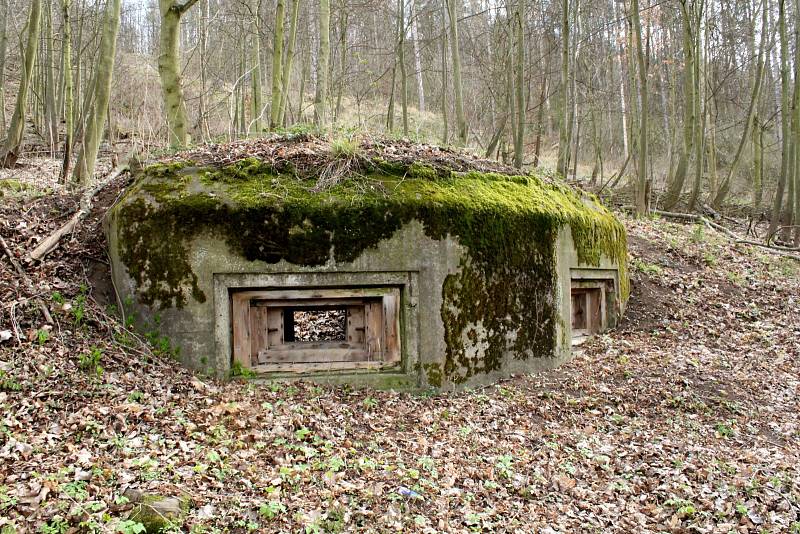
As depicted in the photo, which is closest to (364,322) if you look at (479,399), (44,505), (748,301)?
(479,399)

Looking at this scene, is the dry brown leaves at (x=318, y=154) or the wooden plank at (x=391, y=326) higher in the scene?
the dry brown leaves at (x=318, y=154)

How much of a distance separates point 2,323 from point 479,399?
4177mm

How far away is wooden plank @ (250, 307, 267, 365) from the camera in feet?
18.0

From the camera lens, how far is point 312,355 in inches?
220

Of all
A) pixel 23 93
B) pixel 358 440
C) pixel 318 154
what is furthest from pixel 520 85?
pixel 358 440

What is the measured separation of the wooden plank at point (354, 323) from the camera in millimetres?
5742

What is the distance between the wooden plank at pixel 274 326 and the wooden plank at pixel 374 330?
33.9 inches

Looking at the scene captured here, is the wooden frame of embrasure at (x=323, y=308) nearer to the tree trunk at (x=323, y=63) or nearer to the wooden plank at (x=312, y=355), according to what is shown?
the wooden plank at (x=312, y=355)

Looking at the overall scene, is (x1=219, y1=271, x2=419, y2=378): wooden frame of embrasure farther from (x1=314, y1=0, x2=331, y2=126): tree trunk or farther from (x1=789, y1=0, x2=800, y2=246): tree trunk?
(x1=789, y1=0, x2=800, y2=246): tree trunk

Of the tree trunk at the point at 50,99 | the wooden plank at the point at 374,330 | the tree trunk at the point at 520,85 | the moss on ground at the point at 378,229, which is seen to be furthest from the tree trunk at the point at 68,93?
the tree trunk at the point at 520,85

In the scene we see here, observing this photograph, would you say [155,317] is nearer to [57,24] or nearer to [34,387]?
[34,387]

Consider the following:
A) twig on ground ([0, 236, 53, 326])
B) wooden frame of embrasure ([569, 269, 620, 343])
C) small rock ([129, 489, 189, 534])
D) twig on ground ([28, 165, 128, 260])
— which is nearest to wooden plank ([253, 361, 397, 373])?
twig on ground ([0, 236, 53, 326])

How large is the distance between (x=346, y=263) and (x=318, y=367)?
108 cm

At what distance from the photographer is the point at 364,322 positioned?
5734mm
